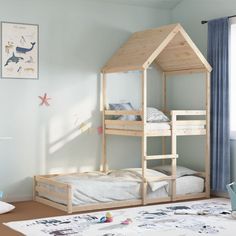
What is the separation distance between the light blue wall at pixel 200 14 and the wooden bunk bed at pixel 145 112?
36 centimetres

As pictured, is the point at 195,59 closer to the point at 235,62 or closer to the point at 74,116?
the point at 235,62

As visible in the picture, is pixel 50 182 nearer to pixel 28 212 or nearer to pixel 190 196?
pixel 28 212

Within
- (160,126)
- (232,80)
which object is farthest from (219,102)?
(160,126)

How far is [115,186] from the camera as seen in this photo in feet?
18.5

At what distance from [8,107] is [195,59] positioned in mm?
2256

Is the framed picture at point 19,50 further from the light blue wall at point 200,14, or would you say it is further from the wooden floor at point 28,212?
the light blue wall at point 200,14

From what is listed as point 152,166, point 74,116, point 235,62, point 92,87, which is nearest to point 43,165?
point 74,116

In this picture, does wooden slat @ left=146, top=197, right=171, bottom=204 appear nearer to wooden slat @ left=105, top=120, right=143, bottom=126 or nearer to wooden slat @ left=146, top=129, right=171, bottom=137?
wooden slat @ left=146, top=129, right=171, bottom=137

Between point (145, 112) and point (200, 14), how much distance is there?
5.62ft

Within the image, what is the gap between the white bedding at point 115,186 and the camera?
5.44 metres

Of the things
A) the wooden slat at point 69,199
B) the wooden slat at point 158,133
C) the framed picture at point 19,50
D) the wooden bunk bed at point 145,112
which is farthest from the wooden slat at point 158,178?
the framed picture at point 19,50

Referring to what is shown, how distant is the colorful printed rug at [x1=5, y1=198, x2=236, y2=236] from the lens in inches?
175

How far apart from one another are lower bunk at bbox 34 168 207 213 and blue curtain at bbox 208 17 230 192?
10.7 inches

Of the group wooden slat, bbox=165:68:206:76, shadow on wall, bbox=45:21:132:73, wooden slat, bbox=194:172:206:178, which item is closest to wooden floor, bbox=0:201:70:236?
shadow on wall, bbox=45:21:132:73
